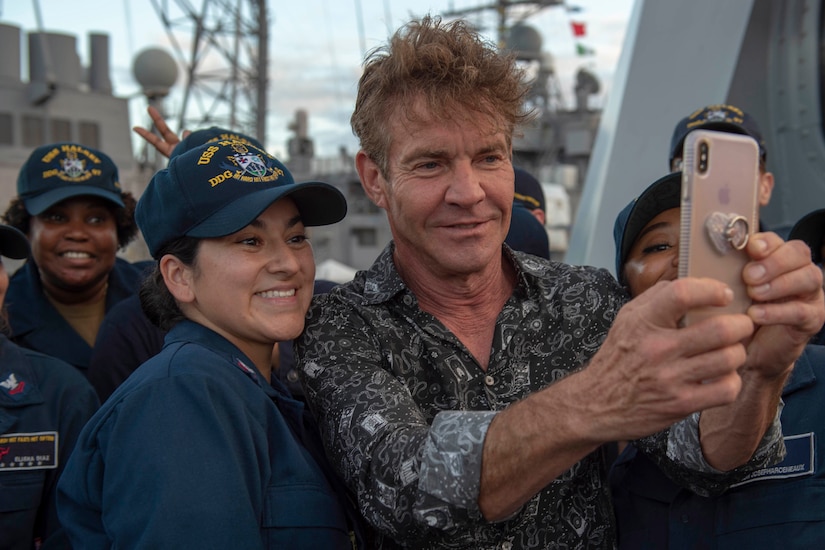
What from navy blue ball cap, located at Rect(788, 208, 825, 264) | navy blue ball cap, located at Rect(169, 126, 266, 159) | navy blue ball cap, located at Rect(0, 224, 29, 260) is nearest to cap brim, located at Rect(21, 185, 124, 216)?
navy blue ball cap, located at Rect(169, 126, 266, 159)

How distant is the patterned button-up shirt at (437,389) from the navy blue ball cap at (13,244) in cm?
114

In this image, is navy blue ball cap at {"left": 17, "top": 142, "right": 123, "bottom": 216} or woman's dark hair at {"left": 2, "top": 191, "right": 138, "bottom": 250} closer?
navy blue ball cap at {"left": 17, "top": 142, "right": 123, "bottom": 216}

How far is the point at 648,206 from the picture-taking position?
220 centimetres

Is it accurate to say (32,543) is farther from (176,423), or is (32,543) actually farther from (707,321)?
(707,321)

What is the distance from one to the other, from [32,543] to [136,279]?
1.66 metres

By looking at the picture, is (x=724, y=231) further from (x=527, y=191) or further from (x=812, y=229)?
(x=527, y=191)

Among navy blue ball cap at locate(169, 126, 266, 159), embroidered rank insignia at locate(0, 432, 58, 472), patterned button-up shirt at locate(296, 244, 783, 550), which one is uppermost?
navy blue ball cap at locate(169, 126, 266, 159)

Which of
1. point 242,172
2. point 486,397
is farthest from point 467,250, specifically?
point 242,172

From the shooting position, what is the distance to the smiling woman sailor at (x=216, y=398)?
1513 mm

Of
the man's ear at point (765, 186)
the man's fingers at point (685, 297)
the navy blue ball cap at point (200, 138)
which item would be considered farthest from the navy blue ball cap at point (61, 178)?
the man's fingers at point (685, 297)

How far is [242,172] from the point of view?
1.93 metres

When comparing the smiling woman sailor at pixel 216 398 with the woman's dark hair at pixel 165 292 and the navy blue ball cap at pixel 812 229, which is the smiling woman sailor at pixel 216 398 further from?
the navy blue ball cap at pixel 812 229

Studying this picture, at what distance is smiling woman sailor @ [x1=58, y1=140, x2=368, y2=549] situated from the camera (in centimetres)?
151

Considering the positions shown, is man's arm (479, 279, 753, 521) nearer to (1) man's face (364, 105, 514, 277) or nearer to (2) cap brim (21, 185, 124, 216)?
(1) man's face (364, 105, 514, 277)
